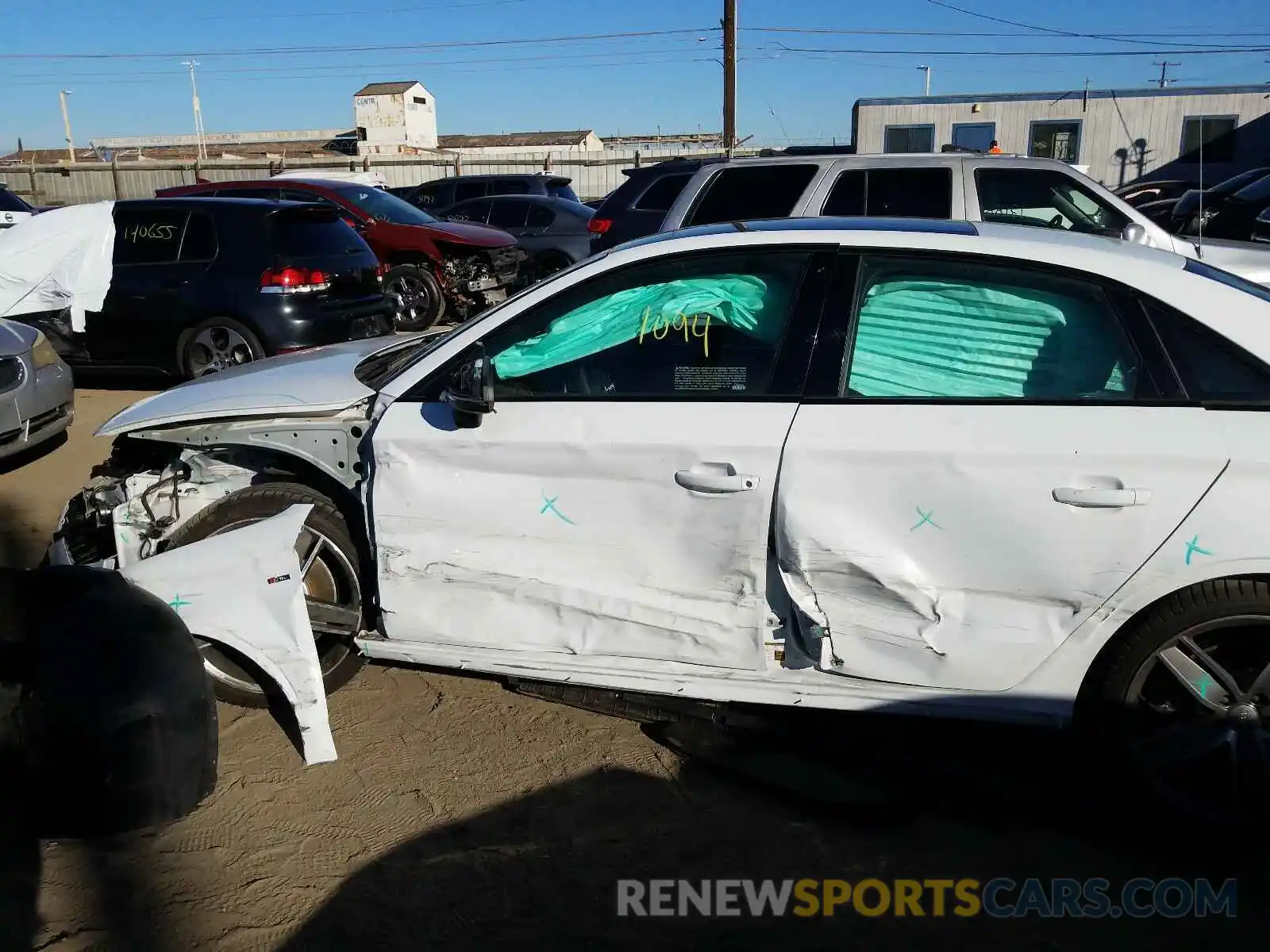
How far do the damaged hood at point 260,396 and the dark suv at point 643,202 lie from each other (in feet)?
17.7

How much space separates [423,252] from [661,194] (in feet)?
11.5

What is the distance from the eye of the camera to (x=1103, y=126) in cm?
2452

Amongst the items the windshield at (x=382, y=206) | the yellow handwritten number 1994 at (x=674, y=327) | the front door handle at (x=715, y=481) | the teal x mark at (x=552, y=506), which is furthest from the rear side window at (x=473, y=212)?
the front door handle at (x=715, y=481)

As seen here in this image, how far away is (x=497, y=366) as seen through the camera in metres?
3.20

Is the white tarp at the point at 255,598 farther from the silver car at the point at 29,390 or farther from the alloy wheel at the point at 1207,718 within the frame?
the silver car at the point at 29,390

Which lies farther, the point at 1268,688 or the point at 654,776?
the point at 654,776

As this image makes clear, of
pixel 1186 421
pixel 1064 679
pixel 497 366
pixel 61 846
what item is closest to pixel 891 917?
pixel 1064 679

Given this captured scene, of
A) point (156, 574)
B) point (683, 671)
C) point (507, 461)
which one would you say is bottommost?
point (683, 671)

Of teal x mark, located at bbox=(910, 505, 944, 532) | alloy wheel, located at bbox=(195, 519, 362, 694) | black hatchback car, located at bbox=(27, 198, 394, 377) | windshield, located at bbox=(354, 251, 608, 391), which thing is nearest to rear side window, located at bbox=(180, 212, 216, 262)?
black hatchback car, located at bbox=(27, 198, 394, 377)

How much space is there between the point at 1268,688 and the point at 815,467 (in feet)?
4.54

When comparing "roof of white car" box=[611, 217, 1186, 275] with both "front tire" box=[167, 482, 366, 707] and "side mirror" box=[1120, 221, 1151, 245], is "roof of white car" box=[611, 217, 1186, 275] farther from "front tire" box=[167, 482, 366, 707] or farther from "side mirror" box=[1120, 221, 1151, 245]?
"side mirror" box=[1120, 221, 1151, 245]

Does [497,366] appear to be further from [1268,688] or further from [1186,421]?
[1268,688]

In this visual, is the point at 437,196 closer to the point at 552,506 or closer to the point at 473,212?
the point at 473,212

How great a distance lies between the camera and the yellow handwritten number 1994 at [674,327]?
123 inches
